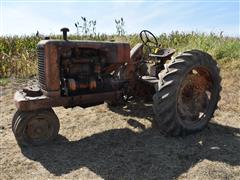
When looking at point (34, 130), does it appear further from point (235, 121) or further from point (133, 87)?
point (235, 121)

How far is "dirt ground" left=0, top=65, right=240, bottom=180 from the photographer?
4.74 metres

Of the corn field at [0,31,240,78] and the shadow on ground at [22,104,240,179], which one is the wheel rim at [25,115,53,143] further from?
the corn field at [0,31,240,78]

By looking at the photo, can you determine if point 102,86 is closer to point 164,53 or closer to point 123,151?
point 123,151

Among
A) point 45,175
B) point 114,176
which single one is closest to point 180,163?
point 114,176

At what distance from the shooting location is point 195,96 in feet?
21.2

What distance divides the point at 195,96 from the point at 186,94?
0.16 metres

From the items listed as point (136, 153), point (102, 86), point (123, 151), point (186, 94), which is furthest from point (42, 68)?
point (186, 94)

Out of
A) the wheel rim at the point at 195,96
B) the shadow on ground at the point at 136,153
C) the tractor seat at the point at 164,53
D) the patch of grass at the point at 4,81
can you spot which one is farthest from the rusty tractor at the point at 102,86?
the patch of grass at the point at 4,81

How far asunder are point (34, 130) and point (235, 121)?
11.9ft

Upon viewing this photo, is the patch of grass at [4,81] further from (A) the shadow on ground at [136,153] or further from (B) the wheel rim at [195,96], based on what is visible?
(B) the wheel rim at [195,96]

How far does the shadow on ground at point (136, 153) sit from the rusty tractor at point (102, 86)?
0.77ft

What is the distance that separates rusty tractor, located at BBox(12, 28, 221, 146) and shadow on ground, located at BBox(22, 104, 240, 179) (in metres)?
0.24

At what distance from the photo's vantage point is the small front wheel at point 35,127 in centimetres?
547

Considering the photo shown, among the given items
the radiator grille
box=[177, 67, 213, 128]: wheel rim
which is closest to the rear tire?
box=[177, 67, 213, 128]: wheel rim
